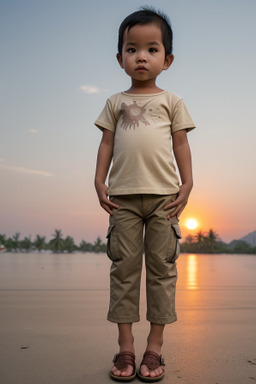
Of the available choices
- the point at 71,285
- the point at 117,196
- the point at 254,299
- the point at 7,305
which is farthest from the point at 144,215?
the point at 71,285

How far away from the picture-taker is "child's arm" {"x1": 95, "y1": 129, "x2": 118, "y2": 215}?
201 centimetres

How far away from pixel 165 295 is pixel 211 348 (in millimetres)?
408

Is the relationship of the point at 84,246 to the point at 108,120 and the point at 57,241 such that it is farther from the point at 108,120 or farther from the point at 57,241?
the point at 108,120

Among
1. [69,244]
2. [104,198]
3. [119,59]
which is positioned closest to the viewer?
[104,198]

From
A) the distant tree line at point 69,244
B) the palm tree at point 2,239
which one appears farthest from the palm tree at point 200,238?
the palm tree at point 2,239

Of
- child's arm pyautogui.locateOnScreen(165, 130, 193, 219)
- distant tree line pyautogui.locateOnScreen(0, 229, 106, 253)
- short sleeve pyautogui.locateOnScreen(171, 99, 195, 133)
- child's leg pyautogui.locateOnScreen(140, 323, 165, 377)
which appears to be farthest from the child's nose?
distant tree line pyautogui.locateOnScreen(0, 229, 106, 253)

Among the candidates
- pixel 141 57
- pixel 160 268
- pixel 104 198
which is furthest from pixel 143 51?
pixel 160 268

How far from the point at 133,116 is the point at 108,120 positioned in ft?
0.52

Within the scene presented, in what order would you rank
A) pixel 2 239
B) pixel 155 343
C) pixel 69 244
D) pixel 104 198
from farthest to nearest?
pixel 69 244, pixel 2 239, pixel 104 198, pixel 155 343

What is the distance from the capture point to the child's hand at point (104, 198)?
6.51 ft

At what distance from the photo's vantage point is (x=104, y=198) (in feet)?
6.56

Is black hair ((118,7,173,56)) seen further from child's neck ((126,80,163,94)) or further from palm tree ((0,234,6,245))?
palm tree ((0,234,6,245))

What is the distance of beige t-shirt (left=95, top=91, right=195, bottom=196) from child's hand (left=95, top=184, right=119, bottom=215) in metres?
0.04

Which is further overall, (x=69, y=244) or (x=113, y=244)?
(x=69, y=244)
